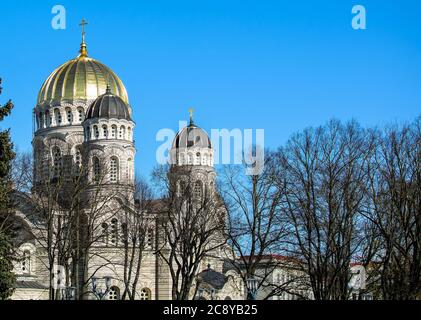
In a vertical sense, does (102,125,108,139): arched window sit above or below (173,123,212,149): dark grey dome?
below

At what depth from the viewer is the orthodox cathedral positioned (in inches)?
2281

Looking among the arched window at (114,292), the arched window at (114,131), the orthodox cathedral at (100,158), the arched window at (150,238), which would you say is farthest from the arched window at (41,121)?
the arched window at (114,292)

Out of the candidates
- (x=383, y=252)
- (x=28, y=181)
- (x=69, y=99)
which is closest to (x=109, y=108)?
(x=69, y=99)

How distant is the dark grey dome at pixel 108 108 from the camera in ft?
219

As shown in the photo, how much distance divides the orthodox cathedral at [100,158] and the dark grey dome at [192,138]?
0.27 ft

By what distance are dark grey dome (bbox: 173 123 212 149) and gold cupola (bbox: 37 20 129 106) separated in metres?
5.64

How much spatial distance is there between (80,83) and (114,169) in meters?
10.0

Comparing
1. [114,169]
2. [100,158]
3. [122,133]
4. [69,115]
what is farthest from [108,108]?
[100,158]

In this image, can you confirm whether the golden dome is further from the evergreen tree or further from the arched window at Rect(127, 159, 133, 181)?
the evergreen tree

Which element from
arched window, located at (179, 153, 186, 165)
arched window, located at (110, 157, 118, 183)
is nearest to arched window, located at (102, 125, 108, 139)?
arched window, located at (110, 157, 118, 183)

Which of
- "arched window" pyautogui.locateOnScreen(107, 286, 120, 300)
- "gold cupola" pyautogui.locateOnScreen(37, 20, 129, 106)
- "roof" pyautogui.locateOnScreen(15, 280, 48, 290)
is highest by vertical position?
"gold cupola" pyautogui.locateOnScreen(37, 20, 129, 106)

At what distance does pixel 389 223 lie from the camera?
35438 mm

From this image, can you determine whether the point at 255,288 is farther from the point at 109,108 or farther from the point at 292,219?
the point at 109,108
